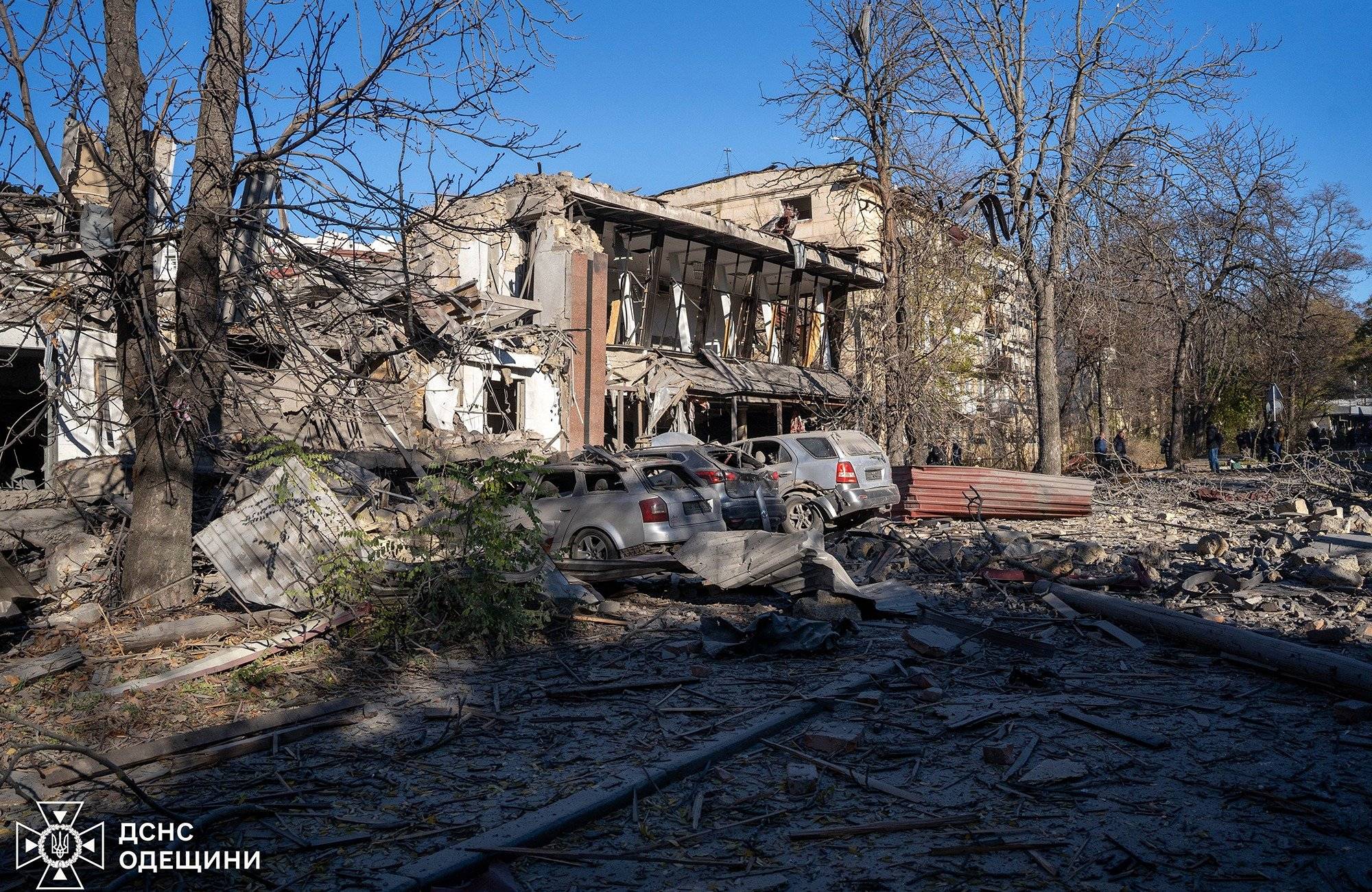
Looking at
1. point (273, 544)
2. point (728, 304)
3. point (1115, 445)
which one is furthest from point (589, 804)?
point (1115, 445)

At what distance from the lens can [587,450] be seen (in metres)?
12.4

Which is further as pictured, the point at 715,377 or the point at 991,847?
the point at 715,377

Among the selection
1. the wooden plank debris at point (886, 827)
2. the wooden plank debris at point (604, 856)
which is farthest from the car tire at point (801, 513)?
the wooden plank debris at point (604, 856)

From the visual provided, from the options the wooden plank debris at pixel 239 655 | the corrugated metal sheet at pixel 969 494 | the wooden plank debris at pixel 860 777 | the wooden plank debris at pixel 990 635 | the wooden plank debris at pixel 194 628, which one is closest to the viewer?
the wooden plank debris at pixel 860 777

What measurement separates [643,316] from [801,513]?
450 inches

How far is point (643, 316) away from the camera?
83.8 ft

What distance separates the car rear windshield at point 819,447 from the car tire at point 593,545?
6115mm

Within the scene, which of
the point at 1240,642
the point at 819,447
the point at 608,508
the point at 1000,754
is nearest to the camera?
the point at 1000,754

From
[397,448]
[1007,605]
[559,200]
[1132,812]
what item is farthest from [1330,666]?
[559,200]

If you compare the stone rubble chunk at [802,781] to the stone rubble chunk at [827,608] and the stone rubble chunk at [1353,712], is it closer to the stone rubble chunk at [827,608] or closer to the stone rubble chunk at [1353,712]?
the stone rubble chunk at [1353,712]

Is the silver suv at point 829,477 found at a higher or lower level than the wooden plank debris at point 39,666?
higher

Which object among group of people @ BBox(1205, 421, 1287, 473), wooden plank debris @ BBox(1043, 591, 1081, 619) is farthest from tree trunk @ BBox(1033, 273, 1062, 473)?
wooden plank debris @ BBox(1043, 591, 1081, 619)

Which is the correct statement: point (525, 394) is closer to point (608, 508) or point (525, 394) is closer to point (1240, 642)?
point (608, 508)

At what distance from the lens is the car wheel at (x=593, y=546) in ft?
35.8
